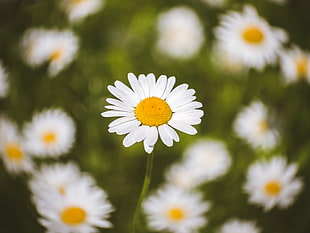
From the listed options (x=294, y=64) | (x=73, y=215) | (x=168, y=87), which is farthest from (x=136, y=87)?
(x=294, y=64)

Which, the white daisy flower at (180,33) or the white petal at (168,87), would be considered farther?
the white daisy flower at (180,33)

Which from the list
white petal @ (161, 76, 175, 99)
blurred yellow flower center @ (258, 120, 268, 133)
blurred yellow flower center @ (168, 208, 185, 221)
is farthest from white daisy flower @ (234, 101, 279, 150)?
white petal @ (161, 76, 175, 99)

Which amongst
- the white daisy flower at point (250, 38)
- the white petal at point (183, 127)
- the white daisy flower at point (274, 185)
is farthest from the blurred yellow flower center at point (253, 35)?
the white petal at point (183, 127)

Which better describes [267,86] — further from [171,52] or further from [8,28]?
[8,28]

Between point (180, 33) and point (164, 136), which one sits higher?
point (180, 33)

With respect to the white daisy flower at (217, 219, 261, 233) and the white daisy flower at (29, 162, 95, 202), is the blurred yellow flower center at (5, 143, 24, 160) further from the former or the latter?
the white daisy flower at (217, 219, 261, 233)

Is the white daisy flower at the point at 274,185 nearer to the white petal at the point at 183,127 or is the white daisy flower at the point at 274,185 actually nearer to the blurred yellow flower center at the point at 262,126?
the blurred yellow flower center at the point at 262,126

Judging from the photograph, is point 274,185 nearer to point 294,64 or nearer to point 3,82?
point 294,64

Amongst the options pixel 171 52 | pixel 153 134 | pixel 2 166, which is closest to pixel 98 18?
pixel 171 52
